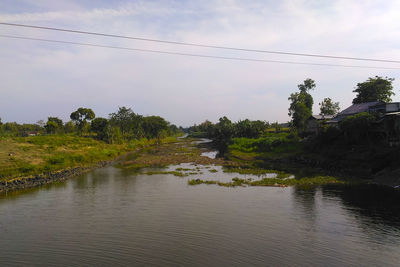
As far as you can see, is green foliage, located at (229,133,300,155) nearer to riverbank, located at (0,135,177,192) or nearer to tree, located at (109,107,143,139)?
riverbank, located at (0,135,177,192)

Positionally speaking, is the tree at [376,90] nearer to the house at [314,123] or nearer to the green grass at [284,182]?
the house at [314,123]

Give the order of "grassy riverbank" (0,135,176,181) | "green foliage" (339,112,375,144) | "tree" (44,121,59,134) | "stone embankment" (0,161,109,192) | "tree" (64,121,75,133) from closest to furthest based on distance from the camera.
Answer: "stone embankment" (0,161,109,192), "grassy riverbank" (0,135,176,181), "green foliage" (339,112,375,144), "tree" (44,121,59,134), "tree" (64,121,75,133)

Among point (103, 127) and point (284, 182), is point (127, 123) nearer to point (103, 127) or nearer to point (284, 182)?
point (103, 127)

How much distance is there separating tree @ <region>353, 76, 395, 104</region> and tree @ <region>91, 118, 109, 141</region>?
234 ft

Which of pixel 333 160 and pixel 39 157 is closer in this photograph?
pixel 333 160

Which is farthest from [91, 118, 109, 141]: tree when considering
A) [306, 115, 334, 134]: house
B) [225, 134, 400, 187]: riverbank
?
[306, 115, 334, 134]: house

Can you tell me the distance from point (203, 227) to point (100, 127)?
73519mm

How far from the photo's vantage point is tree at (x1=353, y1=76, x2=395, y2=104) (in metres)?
59.8

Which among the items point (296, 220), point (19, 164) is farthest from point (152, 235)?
point (19, 164)

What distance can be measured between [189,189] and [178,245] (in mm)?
13747

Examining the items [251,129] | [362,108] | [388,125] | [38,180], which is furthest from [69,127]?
[388,125]

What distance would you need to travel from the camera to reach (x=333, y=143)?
45250mm

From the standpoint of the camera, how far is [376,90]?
60625mm

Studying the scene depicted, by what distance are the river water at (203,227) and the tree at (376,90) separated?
42577 mm
